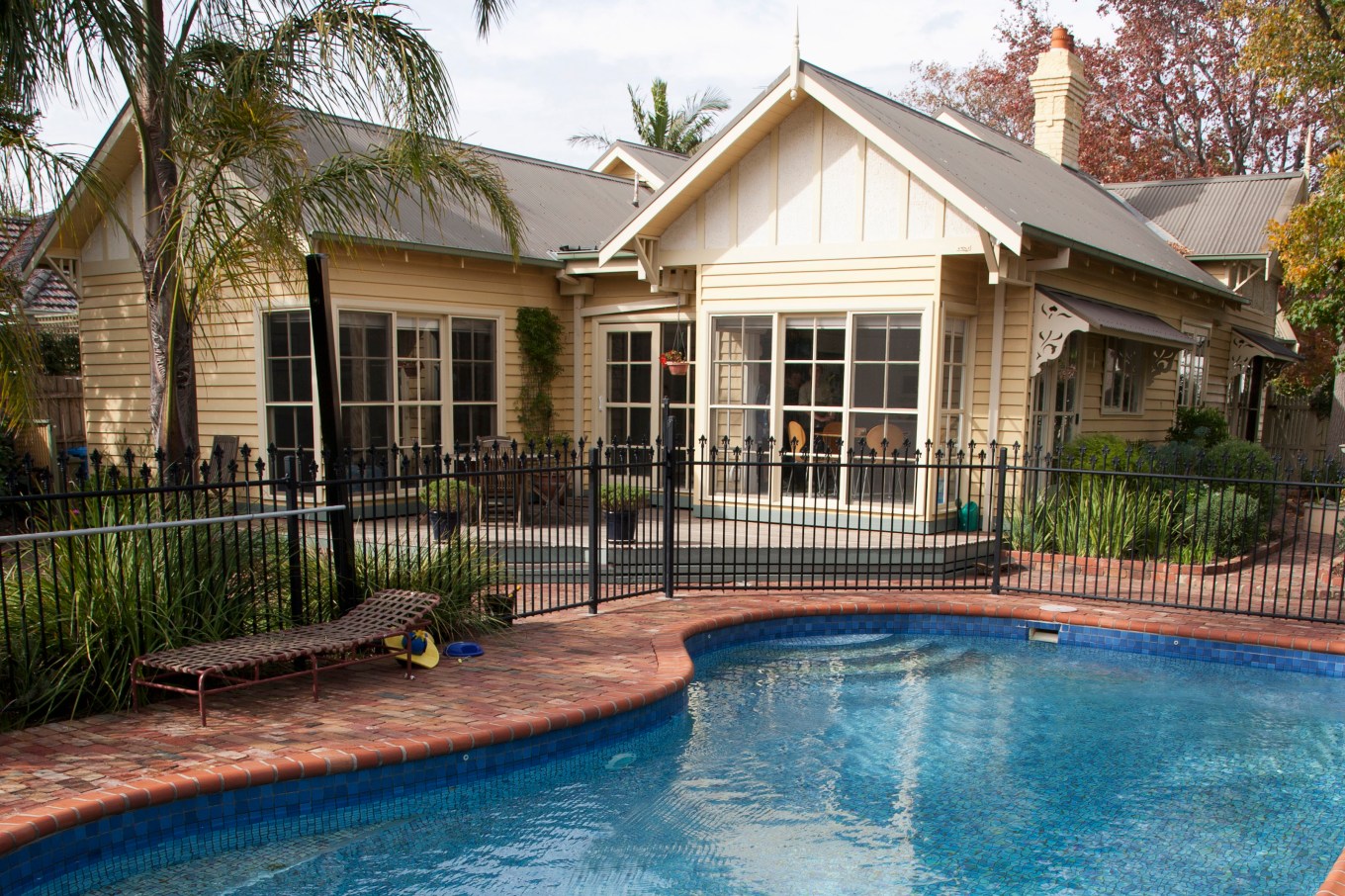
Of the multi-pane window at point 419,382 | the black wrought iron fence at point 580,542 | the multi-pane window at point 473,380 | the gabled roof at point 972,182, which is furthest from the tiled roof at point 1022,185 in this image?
the multi-pane window at point 419,382

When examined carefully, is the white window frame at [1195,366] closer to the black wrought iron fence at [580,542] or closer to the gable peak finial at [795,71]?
the black wrought iron fence at [580,542]

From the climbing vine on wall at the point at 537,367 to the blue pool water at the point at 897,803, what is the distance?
262 inches

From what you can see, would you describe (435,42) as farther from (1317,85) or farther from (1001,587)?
(1317,85)

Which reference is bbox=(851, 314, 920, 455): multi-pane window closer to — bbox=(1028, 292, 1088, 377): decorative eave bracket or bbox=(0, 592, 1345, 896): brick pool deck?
bbox=(1028, 292, 1088, 377): decorative eave bracket

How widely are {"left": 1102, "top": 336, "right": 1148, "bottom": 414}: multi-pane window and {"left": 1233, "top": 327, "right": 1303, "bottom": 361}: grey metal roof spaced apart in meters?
4.41

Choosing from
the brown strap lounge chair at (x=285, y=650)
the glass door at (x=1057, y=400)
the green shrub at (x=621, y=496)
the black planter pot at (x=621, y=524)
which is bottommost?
the brown strap lounge chair at (x=285, y=650)

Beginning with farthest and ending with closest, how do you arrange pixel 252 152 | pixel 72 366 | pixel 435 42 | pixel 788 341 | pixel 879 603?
1. pixel 72 366
2. pixel 788 341
3. pixel 879 603
4. pixel 435 42
5. pixel 252 152

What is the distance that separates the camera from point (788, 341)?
1130cm

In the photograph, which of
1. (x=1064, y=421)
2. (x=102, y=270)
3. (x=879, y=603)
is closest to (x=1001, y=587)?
(x=879, y=603)

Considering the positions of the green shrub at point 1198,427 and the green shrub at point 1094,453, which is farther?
the green shrub at point 1198,427

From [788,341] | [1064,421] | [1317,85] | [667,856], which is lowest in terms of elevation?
[667,856]

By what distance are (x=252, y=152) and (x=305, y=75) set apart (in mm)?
871

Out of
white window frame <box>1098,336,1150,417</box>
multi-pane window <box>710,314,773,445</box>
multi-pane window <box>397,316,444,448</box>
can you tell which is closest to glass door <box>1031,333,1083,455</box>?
white window frame <box>1098,336,1150,417</box>

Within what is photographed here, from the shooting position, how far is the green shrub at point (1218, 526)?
1005 centimetres
